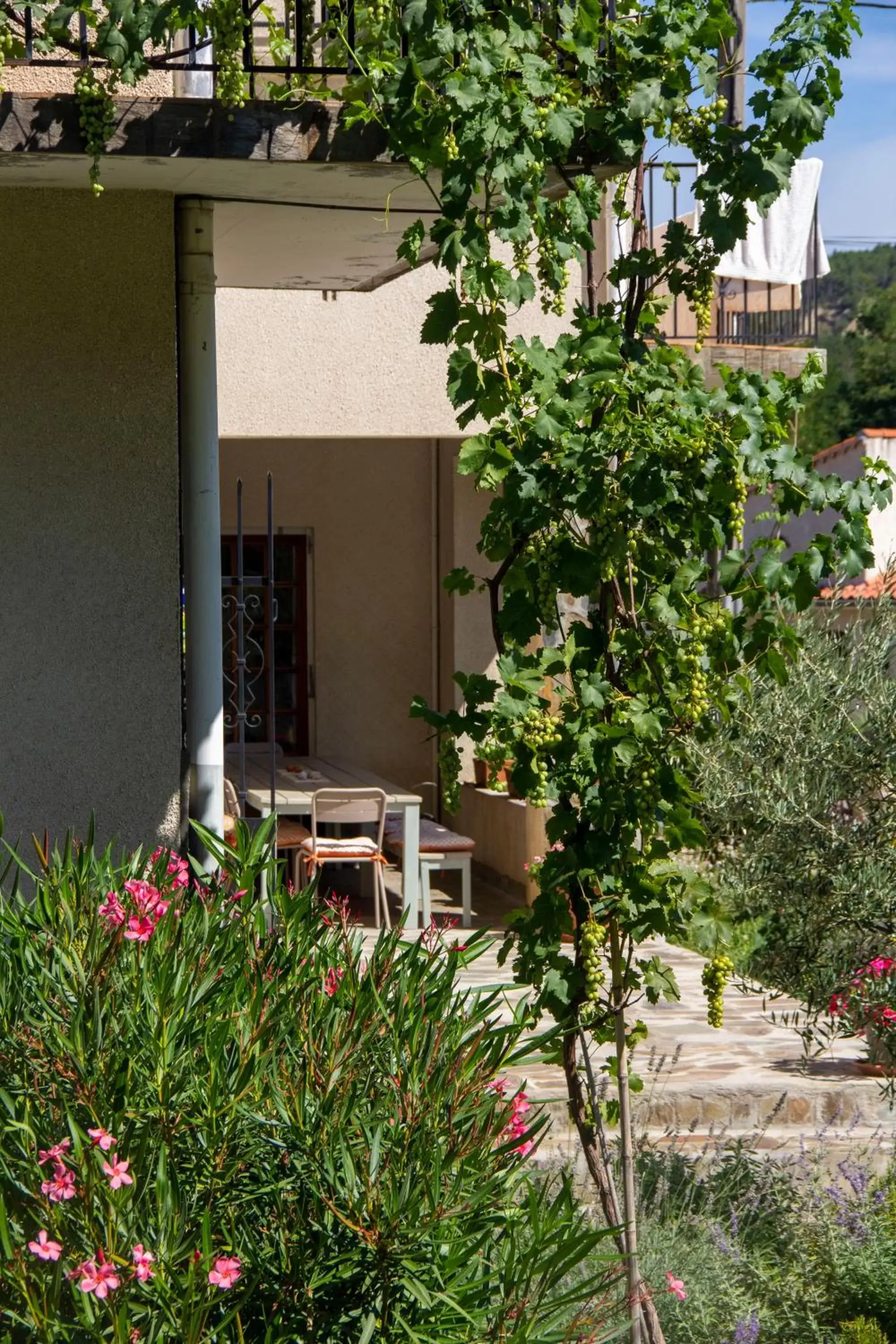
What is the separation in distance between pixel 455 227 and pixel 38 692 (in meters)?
2.27

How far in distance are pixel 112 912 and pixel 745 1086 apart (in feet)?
14.9

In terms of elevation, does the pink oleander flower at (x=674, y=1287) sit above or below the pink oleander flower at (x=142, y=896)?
below

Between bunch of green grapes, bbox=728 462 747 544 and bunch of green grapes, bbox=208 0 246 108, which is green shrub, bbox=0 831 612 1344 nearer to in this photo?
bunch of green grapes, bbox=728 462 747 544

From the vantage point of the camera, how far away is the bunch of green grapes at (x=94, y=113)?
14.7 feet

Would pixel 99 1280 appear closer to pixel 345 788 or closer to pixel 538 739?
pixel 538 739

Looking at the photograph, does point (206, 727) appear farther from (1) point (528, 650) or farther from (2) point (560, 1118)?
(1) point (528, 650)

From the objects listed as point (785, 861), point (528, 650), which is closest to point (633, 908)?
point (785, 861)

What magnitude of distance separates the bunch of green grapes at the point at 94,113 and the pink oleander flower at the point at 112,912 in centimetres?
215

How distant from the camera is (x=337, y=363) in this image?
11406 millimetres

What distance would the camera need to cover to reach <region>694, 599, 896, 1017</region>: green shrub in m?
5.02

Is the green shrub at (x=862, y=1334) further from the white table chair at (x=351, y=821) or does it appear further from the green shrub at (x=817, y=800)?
the white table chair at (x=351, y=821)

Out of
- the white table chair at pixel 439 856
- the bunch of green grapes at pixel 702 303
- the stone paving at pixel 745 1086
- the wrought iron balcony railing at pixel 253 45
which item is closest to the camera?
the bunch of green grapes at pixel 702 303

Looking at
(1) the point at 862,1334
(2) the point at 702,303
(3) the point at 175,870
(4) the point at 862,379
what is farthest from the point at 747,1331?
(4) the point at 862,379

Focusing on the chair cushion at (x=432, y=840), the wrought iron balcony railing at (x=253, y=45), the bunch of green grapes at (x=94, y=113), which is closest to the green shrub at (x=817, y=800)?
the wrought iron balcony railing at (x=253, y=45)
